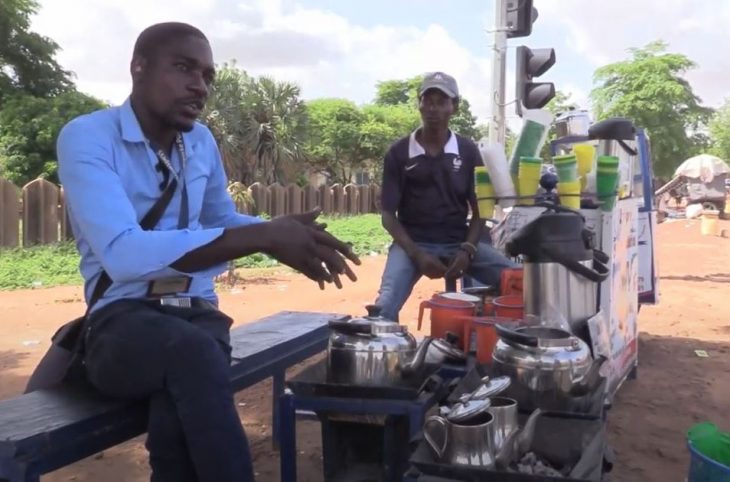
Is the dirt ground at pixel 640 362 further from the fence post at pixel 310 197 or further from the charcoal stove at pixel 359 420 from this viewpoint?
the fence post at pixel 310 197

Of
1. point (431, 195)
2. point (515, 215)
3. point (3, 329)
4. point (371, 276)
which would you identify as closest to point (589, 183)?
point (515, 215)

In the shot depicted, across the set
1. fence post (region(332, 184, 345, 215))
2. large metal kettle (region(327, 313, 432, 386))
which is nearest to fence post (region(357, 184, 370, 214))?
fence post (region(332, 184, 345, 215))

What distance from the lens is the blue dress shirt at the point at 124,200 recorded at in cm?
200

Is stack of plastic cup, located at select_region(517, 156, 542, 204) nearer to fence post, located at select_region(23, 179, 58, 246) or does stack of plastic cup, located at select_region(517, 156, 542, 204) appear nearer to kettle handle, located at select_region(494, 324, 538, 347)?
kettle handle, located at select_region(494, 324, 538, 347)

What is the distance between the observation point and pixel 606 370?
3.75 meters

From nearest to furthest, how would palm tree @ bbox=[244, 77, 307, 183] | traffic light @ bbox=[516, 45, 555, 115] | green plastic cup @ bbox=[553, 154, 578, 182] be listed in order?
green plastic cup @ bbox=[553, 154, 578, 182]
traffic light @ bbox=[516, 45, 555, 115]
palm tree @ bbox=[244, 77, 307, 183]

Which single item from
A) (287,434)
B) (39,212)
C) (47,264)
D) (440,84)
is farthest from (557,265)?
(39,212)

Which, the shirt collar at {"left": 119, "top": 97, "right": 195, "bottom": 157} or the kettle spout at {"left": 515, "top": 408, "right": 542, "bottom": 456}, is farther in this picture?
the shirt collar at {"left": 119, "top": 97, "right": 195, "bottom": 157}

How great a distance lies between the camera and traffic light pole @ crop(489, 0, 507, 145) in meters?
7.54

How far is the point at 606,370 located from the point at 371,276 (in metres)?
7.03

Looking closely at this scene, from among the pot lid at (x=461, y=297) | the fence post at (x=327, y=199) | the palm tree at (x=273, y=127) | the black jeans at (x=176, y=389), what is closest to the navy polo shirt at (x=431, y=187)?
the pot lid at (x=461, y=297)

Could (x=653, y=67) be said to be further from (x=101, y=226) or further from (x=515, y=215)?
(x=101, y=226)

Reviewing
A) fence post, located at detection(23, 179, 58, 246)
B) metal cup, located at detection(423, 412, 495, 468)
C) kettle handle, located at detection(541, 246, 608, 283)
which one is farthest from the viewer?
fence post, located at detection(23, 179, 58, 246)

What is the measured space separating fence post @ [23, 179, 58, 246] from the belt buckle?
11062 millimetres
